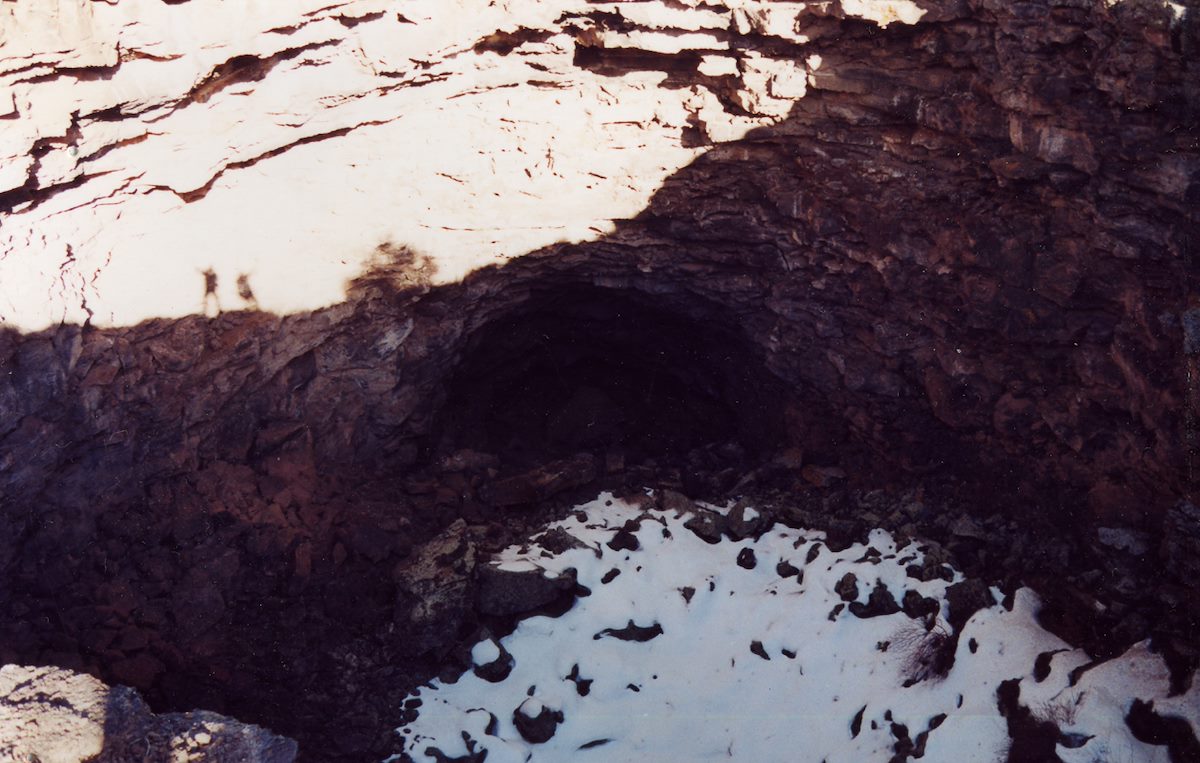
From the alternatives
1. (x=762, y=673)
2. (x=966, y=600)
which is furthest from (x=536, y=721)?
(x=966, y=600)

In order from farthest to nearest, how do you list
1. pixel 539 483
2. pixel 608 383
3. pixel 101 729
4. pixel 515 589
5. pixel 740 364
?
pixel 608 383 < pixel 740 364 < pixel 539 483 < pixel 515 589 < pixel 101 729

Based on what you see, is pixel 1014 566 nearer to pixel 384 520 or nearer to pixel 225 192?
pixel 384 520

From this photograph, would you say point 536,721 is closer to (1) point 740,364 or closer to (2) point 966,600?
(2) point 966,600

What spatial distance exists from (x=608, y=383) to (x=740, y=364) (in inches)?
51.2

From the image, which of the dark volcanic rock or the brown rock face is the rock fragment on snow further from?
the dark volcanic rock

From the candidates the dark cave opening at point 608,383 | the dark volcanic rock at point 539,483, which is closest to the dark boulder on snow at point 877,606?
the dark cave opening at point 608,383

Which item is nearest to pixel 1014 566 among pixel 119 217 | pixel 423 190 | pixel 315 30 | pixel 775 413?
pixel 775 413

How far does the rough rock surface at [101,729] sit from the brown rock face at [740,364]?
1064 mm

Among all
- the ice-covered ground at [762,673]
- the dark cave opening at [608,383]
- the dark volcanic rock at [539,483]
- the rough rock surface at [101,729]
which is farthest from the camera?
the dark cave opening at [608,383]

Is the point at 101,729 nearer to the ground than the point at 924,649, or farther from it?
farther from it

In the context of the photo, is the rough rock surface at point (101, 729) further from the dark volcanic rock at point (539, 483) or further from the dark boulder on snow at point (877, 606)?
the dark boulder on snow at point (877, 606)

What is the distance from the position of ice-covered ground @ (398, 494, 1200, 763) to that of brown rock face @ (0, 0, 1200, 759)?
2.07 ft

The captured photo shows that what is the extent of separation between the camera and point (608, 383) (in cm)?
832

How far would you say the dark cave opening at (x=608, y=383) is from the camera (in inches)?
291
